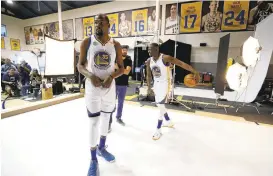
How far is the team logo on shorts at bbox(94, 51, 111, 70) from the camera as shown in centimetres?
165

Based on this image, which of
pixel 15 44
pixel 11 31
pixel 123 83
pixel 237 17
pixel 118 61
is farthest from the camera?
pixel 15 44

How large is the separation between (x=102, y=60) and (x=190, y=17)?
9.07 metres

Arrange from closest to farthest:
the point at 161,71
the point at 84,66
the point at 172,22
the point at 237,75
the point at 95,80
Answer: the point at 95,80 → the point at 84,66 → the point at 161,71 → the point at 237,75 → the point at 172,22

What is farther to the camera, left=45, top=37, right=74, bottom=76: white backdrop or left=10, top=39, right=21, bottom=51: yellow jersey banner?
left=10, top=39, right=21, bottom=51: yellow jersey banner

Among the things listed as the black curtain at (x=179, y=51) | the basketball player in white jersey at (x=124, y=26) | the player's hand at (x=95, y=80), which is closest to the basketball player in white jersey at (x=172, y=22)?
the black curtain at (x=179, y=51)

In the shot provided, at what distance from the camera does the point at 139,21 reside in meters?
10.3

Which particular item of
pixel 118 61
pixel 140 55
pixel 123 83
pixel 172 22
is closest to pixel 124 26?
pixel 140 55

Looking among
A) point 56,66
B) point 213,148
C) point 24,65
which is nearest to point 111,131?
point 213,148

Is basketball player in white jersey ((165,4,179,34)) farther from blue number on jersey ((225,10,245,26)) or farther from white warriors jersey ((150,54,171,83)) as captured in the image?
white warriors jersey ((150,54,171,83))

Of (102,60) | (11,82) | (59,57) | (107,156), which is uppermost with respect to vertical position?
(59,57)

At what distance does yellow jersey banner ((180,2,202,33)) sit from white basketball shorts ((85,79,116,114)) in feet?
29.5

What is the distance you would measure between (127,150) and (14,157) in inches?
54.6

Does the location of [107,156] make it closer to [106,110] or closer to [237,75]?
[106,110]

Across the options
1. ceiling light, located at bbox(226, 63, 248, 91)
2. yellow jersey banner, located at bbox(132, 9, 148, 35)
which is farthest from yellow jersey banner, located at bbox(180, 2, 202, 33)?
ceiling light, located at bbox(226, 63, 248, 91)
